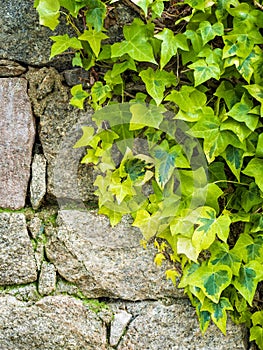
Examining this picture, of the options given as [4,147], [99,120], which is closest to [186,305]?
[99,120]

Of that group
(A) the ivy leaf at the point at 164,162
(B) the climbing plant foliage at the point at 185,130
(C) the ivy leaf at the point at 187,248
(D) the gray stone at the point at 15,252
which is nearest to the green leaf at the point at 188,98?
(B) the climbing plant foliage at the point at 185,130

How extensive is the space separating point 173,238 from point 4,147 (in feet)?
1.91

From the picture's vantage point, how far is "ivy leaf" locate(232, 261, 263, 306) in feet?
4.50

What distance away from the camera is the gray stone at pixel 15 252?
4.88 feet

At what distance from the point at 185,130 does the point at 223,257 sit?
0.39 meters

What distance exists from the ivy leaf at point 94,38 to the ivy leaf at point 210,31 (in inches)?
10.6

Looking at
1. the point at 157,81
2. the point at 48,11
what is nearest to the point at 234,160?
the point at 157,81

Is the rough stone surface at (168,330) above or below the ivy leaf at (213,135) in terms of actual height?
below

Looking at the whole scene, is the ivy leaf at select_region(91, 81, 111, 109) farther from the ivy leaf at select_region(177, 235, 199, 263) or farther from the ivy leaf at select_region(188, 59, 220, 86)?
the ivy leaf at select_region(177, 235, 199, 263)

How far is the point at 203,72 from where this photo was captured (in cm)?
130

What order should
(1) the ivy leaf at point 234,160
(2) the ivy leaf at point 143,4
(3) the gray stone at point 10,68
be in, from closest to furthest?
(2) the ivy leaf at point 143,4 < (1) the ivy leaf at point 234,160 < (3) the gray stone at point 10,68

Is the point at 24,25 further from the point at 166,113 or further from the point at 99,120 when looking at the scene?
the point at 166,113

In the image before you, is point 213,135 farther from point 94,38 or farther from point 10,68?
point 10,68

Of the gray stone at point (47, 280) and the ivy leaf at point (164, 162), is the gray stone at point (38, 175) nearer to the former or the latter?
the gray stone at point (47, 280)
